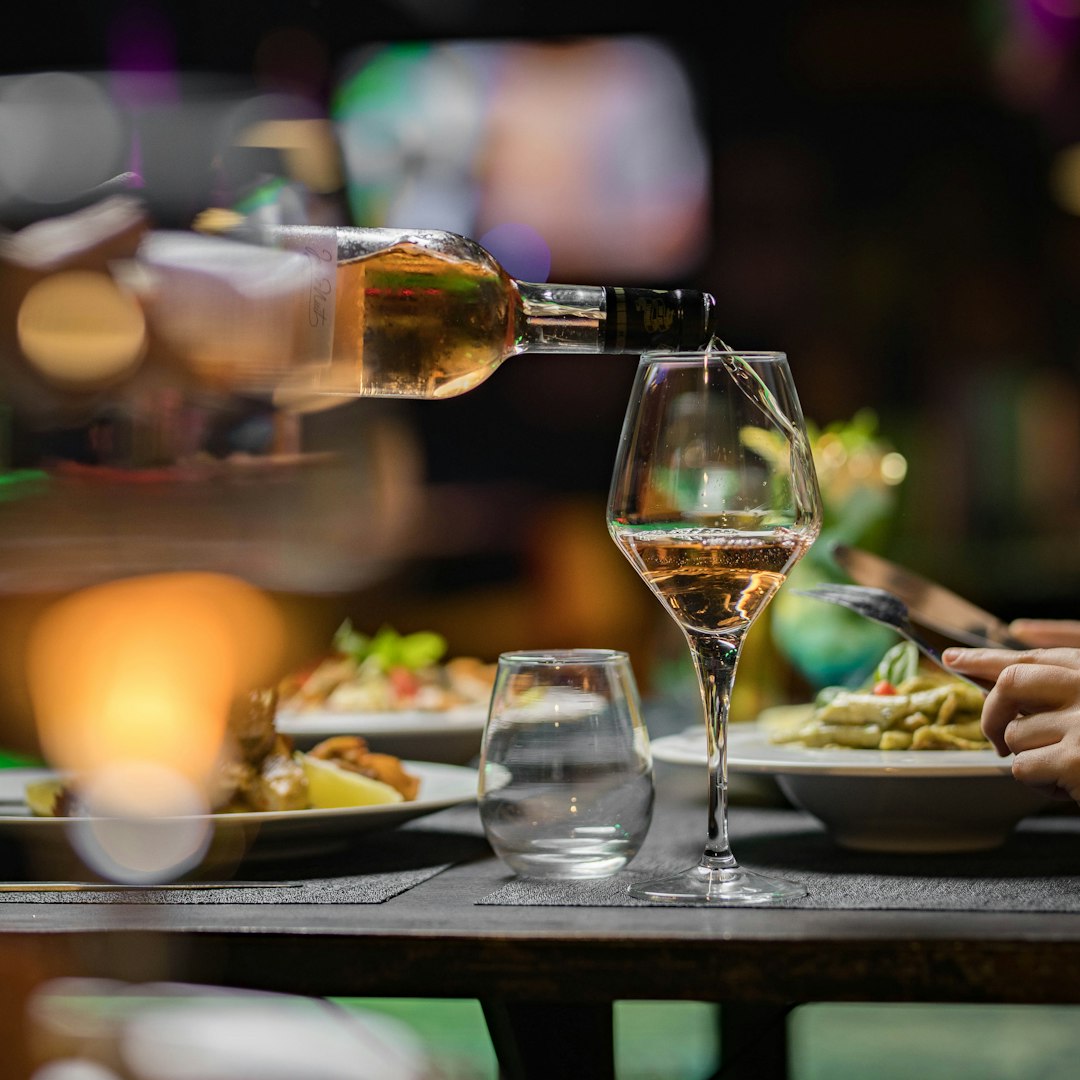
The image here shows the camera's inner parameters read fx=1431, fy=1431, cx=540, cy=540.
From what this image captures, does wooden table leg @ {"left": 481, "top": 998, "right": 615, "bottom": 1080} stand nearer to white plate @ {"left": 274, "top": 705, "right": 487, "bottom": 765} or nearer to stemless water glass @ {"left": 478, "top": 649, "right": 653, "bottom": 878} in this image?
stemless water glass @ {"left": 478, "top": 649, "right": 653, "bottom": 878}

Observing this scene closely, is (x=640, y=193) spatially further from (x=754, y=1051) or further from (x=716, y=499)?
(x=716, y=499)

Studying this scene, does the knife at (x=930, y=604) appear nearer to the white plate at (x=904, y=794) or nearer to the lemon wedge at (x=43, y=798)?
the white plate at (x=904, y=794)

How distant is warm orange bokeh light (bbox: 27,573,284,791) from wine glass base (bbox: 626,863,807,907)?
0.25 m

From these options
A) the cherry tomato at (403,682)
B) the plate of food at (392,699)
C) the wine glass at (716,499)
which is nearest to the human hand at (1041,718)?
the wine glass at (716,499)

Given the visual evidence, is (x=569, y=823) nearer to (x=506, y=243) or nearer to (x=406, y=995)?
(x=406, y=995)

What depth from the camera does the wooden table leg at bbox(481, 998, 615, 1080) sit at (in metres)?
0.63

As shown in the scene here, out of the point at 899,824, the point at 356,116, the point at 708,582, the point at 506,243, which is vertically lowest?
the point at 899,824

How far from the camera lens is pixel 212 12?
4297 millimetres

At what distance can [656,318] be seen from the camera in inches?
31.6

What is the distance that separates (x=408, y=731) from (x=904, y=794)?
0.44 meters

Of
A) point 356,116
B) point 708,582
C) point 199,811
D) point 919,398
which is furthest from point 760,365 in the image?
point 356,116

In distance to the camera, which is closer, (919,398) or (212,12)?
(919,398)

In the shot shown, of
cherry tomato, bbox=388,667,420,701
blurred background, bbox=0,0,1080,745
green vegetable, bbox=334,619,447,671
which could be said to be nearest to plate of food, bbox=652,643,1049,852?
cherry tomato, bbox=388,667,420,701

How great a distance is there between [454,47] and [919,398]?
175 cm
